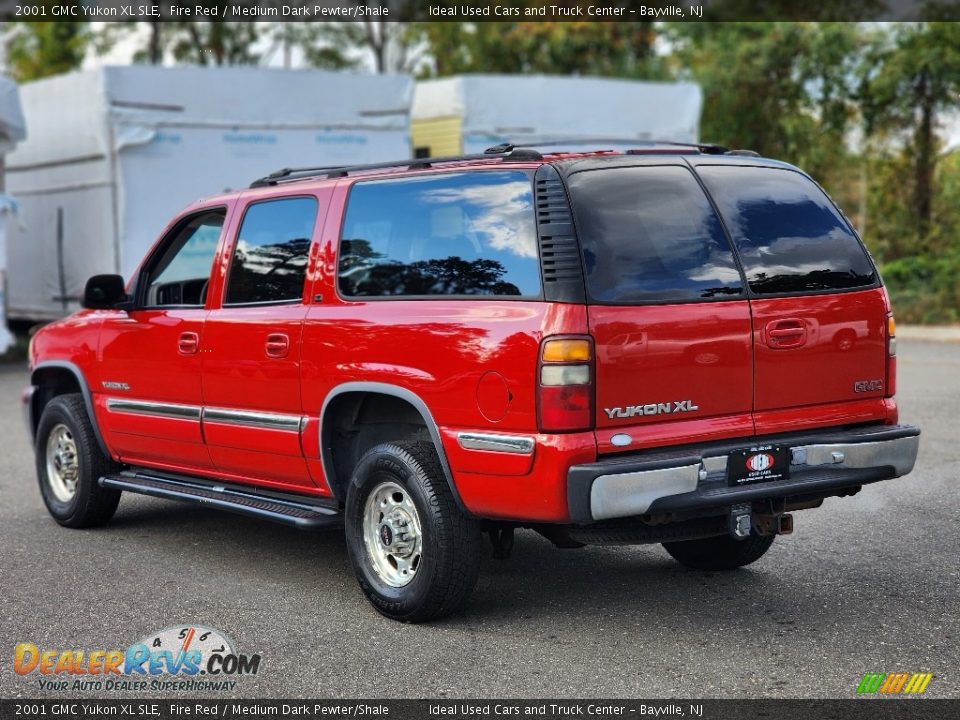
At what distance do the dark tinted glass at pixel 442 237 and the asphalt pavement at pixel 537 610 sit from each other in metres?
1.46

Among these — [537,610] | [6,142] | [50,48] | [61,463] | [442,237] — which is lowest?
[61,463]

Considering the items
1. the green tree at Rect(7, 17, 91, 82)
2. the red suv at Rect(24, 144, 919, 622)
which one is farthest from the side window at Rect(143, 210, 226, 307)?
the green tree at Rect(7, 17, 91, 82)

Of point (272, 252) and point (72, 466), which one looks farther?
point (72, 466)

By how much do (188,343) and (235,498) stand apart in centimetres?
86

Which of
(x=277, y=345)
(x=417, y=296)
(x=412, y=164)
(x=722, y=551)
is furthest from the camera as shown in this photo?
(x=722, y=551)

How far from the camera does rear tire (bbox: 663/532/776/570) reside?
649cm

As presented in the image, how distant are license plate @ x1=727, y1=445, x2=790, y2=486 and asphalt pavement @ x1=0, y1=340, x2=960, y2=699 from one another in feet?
2.12

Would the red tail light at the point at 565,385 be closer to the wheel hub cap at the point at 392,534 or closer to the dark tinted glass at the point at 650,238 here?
the dark tinted glass at the point at 650,238

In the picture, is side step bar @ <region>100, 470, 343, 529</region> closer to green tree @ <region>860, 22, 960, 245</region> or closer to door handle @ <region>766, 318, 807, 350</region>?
door handle @ <region>766, 318, 807, 350</region>

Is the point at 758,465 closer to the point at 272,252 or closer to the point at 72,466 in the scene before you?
the point at 272,252

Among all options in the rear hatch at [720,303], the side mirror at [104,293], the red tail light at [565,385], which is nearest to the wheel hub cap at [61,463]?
the side mirror at [104,293]

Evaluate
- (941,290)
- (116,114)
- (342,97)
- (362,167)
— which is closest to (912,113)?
(941,290)

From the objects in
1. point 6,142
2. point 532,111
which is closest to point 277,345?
point 6,142

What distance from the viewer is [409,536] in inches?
227
